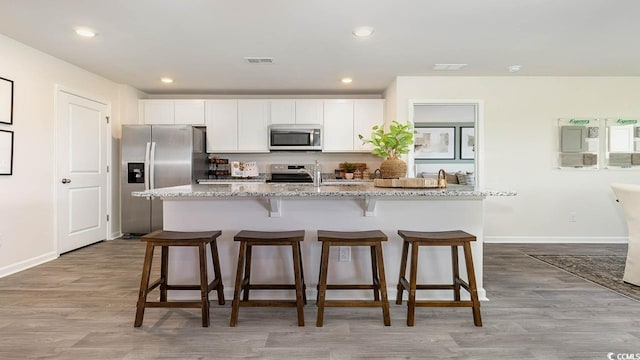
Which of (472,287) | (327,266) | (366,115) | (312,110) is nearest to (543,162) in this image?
(366,115)

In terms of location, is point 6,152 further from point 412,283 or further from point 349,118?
point 349,118

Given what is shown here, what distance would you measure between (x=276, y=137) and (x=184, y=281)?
9.75 ft

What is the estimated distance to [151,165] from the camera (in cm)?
486

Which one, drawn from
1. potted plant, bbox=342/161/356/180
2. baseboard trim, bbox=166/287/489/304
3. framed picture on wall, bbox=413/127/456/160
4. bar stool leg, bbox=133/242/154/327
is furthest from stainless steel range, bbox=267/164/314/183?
bar stool leg, bbox=133/242/154/327

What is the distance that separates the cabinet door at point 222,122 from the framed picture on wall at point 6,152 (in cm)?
237

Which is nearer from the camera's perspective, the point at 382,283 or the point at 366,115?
the point at 382,283

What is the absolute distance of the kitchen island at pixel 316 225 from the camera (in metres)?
2.62

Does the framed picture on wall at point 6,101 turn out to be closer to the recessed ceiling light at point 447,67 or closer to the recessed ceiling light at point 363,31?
the recessed ceiling light at point 363,31

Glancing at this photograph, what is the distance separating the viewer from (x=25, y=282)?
308 centimetres

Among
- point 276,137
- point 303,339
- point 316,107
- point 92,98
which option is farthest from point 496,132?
point 92,98

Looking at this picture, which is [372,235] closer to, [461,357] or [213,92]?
[461,357]

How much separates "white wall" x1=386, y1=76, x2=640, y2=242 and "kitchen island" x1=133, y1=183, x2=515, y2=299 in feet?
7.76

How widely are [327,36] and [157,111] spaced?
3.26 metres

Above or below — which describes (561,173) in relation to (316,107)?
below
